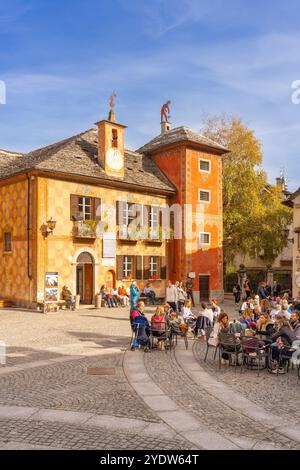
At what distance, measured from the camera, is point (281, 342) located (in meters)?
10.5

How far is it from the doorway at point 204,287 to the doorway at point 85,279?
26.4ft

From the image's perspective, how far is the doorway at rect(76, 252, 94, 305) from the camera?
26.2 m

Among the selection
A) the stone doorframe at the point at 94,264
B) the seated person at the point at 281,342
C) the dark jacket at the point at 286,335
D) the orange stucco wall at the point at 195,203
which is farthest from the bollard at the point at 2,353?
the orange stucco wall at the point at 195,203

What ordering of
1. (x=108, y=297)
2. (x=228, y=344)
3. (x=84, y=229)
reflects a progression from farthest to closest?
(x=108, y=297)
(x=84, y=229)
(x=228, y=344)

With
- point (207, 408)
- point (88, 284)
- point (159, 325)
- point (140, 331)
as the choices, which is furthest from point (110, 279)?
point (207, 408)

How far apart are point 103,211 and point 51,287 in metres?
6.02

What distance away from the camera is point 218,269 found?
105 feet

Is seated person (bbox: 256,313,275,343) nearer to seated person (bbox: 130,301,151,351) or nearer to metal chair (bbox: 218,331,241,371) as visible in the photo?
metal chair (bbox: 218,331,241,371)

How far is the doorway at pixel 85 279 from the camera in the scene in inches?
1032

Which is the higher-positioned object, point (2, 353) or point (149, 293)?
point (149, 293)

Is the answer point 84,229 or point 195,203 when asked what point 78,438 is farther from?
point 195,203

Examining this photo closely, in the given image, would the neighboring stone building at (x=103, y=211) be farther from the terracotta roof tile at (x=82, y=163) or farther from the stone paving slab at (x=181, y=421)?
the stone paving slab at (x=181, y=421)

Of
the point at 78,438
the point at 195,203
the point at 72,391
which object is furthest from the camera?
the point at 195,203
